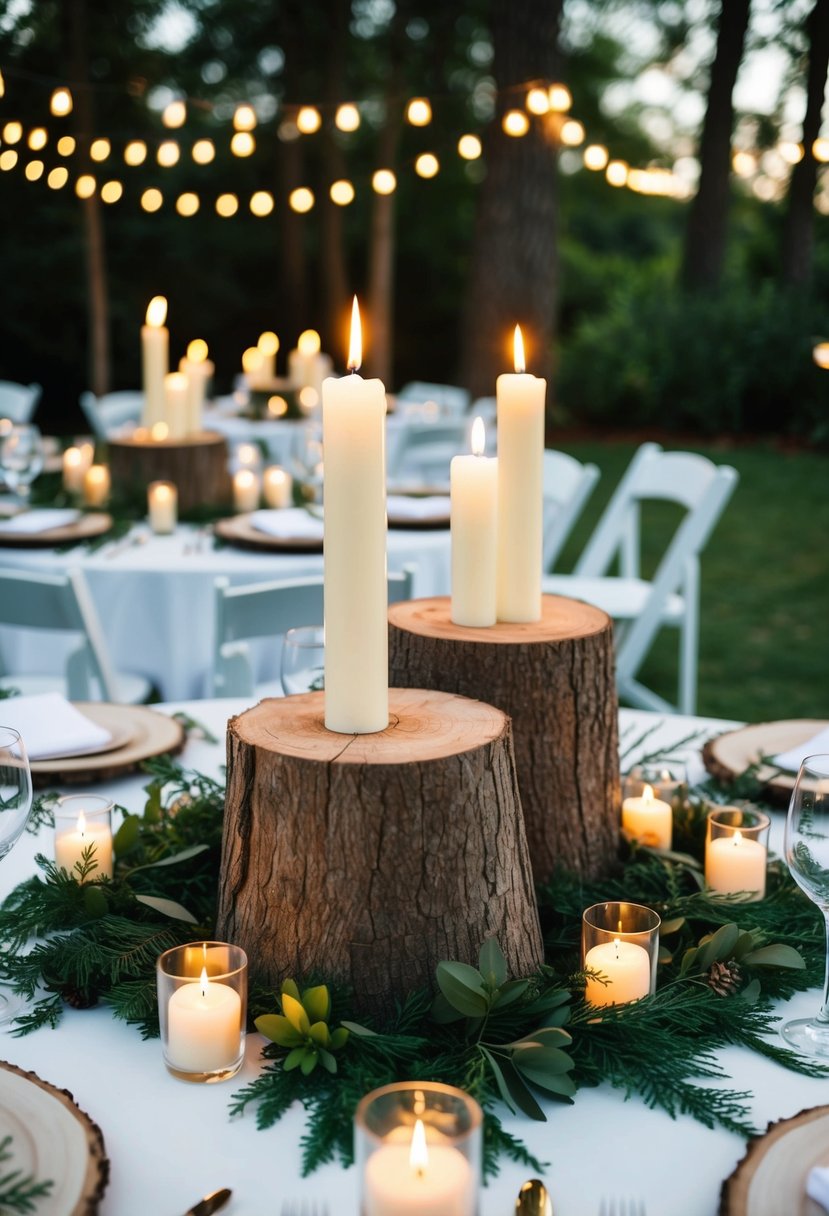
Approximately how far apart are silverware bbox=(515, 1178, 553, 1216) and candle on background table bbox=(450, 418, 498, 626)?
0.74 meters

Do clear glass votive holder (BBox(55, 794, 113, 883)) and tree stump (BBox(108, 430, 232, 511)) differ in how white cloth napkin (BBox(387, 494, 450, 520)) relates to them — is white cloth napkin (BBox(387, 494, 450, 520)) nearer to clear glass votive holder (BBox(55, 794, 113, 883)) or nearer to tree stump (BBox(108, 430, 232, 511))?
tree stump (BBox(108, 430, 232, 511))

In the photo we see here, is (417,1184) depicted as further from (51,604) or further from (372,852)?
(51,604)

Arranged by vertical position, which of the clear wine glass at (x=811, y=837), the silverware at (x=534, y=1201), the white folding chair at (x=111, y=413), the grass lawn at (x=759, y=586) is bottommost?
the grass lawn at (x=759, y=586)

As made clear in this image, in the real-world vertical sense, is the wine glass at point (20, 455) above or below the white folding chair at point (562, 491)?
above

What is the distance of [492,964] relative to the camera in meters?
1.20

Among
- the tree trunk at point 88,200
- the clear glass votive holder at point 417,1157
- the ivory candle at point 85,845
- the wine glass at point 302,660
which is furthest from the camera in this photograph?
the tree trunk at point 88,200

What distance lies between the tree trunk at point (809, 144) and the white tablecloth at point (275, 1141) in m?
13.4

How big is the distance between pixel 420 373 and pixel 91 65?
5.74m

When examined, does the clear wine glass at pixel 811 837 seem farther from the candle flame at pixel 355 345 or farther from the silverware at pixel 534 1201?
the candle flame at pixel 355 345

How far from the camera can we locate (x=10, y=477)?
4.07 m

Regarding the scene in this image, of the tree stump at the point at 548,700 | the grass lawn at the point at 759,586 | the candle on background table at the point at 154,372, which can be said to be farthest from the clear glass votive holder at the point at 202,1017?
the grass lawn at the point at 759,586

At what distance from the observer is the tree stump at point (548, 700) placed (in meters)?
1.52

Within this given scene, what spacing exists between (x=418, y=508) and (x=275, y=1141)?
2.96m

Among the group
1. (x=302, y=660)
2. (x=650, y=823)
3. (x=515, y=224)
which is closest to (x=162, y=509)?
(x=302, y=660)
